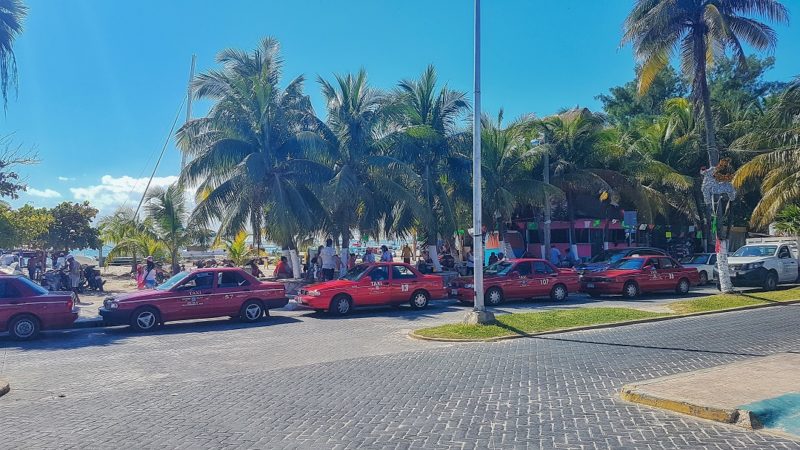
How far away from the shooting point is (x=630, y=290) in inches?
822

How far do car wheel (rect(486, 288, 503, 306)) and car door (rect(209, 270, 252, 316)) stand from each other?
749cm

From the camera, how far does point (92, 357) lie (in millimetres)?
11164

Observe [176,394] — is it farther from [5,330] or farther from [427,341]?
[5,330]

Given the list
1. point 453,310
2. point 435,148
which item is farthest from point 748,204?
point 453,310

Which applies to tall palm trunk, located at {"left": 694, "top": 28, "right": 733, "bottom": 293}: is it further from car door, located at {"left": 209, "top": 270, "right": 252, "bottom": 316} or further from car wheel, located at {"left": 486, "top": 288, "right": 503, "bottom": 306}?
car door, located at {"left": 209, "top": 270, "right": 252, "bottom": 316}

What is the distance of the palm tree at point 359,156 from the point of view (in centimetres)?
2392

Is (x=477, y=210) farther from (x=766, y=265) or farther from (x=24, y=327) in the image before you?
(x=766, y=265)

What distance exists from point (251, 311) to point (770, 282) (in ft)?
61.0

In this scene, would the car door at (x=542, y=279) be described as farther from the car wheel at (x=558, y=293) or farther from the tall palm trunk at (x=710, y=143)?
the tall palm trunk at (x=710, y=143)

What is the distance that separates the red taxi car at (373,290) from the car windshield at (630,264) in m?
7.04

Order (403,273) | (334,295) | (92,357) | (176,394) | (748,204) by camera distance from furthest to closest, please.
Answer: (748,204), (403,273), (334,295), (92,357), (176,394)

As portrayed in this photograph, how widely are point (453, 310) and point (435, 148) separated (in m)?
10.2

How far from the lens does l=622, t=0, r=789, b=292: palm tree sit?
764 inches

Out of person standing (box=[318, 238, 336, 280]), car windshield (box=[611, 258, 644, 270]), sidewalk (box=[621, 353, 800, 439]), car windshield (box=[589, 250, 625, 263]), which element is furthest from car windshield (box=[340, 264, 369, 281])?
car windshield (box=[589, 250, 625, 263])
